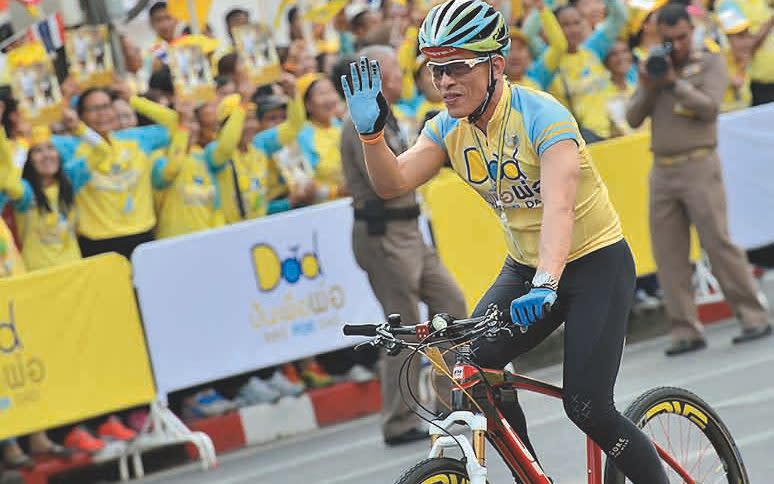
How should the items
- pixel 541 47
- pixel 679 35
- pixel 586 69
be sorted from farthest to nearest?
pixel 541 47, pixel 586 69, pixel 679 35

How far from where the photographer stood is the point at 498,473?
735 centimetres

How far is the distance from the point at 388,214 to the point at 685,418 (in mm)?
3809

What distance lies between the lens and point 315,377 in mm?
11156

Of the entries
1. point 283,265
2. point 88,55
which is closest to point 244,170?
point 283,265

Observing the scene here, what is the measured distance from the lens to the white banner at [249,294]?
1047 cm

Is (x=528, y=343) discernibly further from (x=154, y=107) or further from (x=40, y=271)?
(x=154, y=107)

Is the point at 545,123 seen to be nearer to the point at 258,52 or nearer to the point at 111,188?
the point at 111,188

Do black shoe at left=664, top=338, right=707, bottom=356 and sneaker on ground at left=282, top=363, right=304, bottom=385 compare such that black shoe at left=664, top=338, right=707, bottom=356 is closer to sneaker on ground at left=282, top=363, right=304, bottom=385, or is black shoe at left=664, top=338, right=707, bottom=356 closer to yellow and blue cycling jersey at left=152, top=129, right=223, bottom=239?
sneaker on ground at left=282, top=363, right=304, bottom=385

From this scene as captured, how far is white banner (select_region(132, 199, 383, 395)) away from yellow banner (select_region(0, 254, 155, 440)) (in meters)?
0.16

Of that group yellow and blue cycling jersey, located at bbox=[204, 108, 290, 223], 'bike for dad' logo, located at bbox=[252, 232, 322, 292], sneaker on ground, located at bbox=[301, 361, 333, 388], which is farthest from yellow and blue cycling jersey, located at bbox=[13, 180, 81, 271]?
sneaker on ground, located at bbox=[301, 361, 333, 388]

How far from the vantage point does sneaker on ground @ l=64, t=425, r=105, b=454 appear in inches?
397

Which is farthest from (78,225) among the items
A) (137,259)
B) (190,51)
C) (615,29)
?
(615,29)

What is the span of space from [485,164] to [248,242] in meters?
5.63

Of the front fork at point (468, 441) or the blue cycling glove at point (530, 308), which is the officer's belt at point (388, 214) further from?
the blue cycling glove at point (530, 308)
